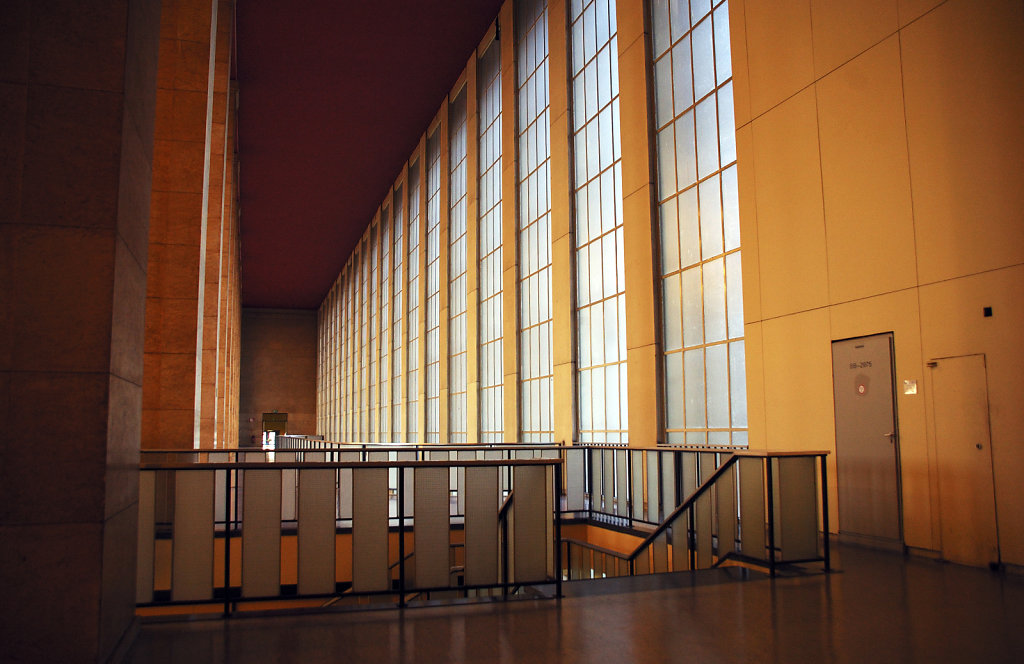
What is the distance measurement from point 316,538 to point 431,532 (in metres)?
0.96

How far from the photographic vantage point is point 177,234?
15.9 meters

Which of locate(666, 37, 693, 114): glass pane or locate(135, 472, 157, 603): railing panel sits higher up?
locate(666, 37, 693, 114): glass pane

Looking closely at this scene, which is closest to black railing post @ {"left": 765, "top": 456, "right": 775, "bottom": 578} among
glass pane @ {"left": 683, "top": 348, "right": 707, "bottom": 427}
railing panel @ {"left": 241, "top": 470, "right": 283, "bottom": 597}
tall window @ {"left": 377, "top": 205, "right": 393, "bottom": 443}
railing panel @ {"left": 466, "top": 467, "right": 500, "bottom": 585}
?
railing panel @ {"left": 466, "top": 467, "right": 500, "bottom": 585}

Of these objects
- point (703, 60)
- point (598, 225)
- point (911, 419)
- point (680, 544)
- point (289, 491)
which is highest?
point (703, 60)

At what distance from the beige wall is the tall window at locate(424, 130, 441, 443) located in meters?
21.5

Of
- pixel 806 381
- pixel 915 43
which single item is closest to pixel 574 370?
pixel 806 381

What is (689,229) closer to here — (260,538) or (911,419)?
(911,419)

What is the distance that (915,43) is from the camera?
950 centimetres

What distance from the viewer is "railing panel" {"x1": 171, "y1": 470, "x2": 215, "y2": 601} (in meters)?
6.22

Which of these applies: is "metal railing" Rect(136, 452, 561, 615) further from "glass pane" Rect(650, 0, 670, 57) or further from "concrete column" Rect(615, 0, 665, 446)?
"glass pane" Rect(650, 0, 670, 57)

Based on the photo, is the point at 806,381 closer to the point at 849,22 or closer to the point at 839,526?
the point at 839,526

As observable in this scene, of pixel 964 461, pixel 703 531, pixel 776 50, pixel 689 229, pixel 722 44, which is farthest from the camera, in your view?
pixel 689 229

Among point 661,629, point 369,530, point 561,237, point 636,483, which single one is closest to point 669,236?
point 561,237

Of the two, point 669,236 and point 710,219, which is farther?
point 669,236
